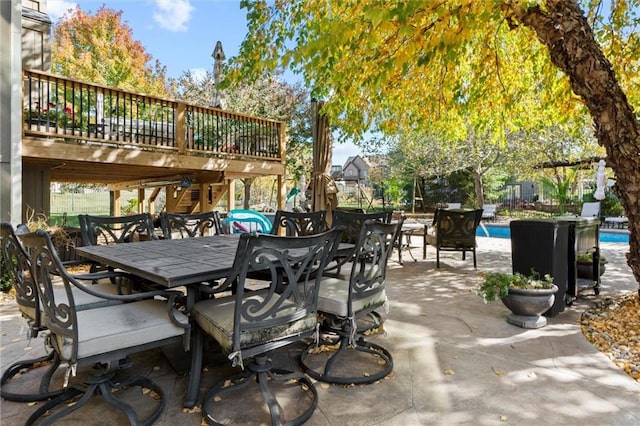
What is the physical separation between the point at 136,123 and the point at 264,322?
619 centimetres

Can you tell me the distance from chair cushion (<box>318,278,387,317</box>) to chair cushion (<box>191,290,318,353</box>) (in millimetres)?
243

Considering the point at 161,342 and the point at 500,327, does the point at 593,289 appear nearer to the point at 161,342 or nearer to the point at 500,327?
the point at 500,327

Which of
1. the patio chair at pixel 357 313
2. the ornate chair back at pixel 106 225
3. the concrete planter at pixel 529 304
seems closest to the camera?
the patio chair at pixel 357 313

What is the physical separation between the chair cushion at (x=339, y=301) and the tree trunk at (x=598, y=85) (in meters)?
2.57

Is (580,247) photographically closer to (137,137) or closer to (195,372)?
(195,372)

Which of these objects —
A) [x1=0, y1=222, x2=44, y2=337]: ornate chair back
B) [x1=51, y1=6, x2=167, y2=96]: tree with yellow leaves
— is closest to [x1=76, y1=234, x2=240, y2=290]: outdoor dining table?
[x1=0, y1=222, x2=44, y2=337]: ornate chair back

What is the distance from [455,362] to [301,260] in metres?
1.43

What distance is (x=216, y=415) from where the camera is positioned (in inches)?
78.2

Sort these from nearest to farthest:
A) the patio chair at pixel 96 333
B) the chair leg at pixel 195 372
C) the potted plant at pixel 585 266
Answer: the patio chair at pixel 96 333 < the chair leg at pixel 195 372 < the potted plant at pixel 585 266

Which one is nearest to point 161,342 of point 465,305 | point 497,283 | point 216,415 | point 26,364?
point 216,415

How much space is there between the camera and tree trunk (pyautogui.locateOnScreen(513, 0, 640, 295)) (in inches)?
130

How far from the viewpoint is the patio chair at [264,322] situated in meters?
1.85

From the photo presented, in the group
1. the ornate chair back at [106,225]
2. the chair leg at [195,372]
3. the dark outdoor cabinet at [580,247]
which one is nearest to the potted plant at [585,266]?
the dark outdoor cabinet at [580,247]

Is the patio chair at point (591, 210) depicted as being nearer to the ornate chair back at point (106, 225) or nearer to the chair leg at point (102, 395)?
the ornate chair back at point (106, 225)
